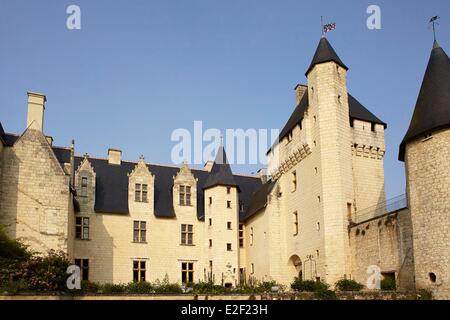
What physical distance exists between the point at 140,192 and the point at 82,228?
405 cm

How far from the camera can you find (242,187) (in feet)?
116

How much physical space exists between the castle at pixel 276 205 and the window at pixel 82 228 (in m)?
0.06

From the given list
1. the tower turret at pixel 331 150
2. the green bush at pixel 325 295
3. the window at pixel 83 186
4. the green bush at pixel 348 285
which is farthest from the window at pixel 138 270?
the green bush at pixel 325 295

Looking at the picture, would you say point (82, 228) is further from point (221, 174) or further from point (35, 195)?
point (221, 174)

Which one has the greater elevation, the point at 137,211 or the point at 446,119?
the point at 446,119

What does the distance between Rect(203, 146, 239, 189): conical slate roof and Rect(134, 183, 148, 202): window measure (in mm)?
3663

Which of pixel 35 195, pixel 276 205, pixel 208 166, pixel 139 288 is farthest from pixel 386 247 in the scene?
pixel 208 166

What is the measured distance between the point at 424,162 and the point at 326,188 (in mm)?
6243

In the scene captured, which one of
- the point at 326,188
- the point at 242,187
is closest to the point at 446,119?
the point at 326,188

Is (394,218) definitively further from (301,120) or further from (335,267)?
(301,120)

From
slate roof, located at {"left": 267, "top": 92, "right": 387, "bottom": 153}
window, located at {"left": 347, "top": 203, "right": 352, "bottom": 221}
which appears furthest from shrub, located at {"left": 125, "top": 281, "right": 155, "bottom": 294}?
slate roof, located at {"left": 267, "top": 92, "right": 387, "bottom": 153}

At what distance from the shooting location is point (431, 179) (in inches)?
692

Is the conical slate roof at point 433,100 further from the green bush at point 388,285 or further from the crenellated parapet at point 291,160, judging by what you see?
the crenellated parapet at point 291,160

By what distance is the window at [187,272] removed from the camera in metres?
30.0
